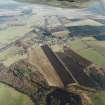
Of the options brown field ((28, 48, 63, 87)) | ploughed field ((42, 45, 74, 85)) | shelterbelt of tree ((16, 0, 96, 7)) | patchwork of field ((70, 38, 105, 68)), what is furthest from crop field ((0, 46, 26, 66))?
shelterbelt of tree ((16, 0, 96, 7))

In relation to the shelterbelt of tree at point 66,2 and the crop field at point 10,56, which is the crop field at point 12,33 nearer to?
the crop field at point 10,56

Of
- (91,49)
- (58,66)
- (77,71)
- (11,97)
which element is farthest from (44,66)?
(91,49)

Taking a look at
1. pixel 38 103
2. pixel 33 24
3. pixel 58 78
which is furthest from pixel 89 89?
pixel 33 24

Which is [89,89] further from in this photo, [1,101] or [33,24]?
[33,24]

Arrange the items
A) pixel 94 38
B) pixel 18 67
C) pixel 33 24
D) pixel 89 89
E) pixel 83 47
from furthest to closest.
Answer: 1. pixel 33 24
2. pixel 94 38
3. pixel 83 47
4. pixel 18 67
5. pixel 89 89

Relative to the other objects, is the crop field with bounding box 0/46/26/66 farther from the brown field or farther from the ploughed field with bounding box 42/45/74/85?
the ploughed field with bounding box 42/45/74/85

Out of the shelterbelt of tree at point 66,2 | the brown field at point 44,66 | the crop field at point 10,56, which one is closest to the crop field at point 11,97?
the brown field at point 44,66
